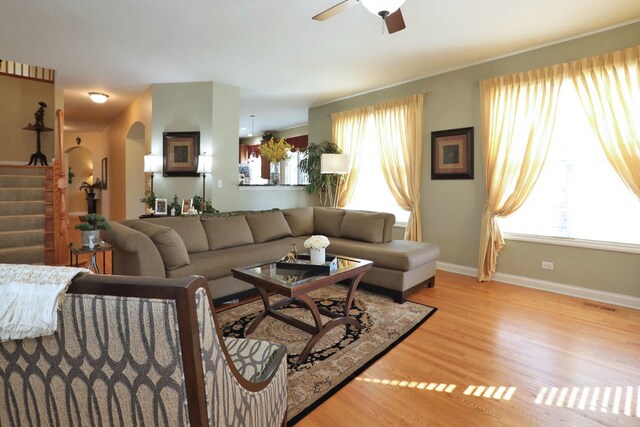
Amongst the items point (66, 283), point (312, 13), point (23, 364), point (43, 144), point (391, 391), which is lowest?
point (391, 391)

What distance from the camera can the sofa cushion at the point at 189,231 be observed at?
3.51 metres

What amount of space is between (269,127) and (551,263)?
7816mm

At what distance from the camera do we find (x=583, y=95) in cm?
366

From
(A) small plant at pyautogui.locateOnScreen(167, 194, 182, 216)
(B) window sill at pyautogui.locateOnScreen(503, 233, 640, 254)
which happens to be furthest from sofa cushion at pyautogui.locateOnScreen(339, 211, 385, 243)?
(A) small plant at pyautogui.locateOnScreen(167, 194, 182, 216)

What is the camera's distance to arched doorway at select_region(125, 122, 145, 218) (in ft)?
24.4

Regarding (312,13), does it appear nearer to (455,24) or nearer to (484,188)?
(455,24)

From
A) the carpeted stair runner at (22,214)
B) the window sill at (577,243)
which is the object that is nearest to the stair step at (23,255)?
the carpeted stair runner at (22,214)

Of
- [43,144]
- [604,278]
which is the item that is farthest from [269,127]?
[604,278]

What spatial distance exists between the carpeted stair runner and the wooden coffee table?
12.2 ft

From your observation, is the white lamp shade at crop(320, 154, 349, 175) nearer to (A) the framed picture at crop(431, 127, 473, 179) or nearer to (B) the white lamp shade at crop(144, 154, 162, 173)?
(A) the framed picture at crop(431, 127, 473, 179)

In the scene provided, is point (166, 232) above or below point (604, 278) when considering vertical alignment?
above

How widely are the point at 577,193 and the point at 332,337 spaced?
3313mm

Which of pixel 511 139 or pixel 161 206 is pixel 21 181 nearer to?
pixel 161 206

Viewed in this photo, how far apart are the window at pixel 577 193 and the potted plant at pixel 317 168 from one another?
10.7 ft
